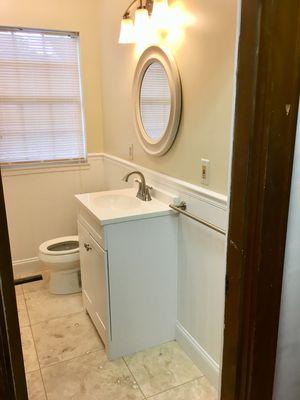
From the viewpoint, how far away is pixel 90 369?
77.3 inches

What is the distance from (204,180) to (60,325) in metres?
1.46

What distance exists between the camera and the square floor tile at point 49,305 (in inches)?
98.3

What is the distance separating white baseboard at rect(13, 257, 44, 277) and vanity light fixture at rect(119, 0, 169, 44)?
206cm

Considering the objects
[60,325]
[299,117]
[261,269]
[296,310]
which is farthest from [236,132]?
[60,325]

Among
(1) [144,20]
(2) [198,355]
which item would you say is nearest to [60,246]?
(2) [198,355]

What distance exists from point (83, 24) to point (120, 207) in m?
1.74

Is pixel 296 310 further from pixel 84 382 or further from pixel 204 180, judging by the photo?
pixel 84 382

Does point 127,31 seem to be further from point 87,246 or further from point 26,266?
point 26,266

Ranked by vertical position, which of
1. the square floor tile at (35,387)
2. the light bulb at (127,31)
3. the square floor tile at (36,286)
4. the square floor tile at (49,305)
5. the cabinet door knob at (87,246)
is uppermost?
the light bulb at (127,31)

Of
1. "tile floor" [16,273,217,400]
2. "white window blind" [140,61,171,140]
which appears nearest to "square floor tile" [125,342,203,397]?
"tile floor" [16,273,217,400]

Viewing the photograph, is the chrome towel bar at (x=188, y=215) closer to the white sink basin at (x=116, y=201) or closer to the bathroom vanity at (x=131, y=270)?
the bathroom vanity at (x=131, y=270)

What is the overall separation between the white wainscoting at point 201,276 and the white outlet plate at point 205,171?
5 cm

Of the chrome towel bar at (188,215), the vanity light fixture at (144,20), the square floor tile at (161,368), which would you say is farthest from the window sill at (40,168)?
the square floor tile at (161,368)

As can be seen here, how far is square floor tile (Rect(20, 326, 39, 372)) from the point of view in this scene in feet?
6.51
